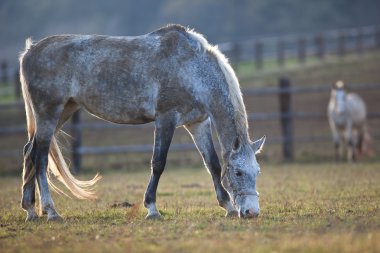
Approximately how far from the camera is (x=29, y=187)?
8469mm

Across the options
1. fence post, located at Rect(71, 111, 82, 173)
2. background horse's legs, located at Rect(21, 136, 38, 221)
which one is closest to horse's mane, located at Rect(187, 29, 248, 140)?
background horse's legs, located at Rect(21, 136, 38, 221)

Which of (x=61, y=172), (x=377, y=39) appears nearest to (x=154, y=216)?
(x=61, y=172)

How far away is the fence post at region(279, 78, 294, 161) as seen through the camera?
17000 mm

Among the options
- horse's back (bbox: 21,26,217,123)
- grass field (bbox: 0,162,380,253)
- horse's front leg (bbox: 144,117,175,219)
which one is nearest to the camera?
grass field (bbox: 0,162,380,253)

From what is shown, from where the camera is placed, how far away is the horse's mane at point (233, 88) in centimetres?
784

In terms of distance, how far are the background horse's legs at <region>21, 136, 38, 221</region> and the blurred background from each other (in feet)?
3.47

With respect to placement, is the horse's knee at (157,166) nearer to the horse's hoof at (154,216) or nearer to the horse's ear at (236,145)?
the horse's hoof at (154,216)

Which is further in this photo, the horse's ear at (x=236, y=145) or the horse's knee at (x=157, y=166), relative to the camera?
the horse's knee at (x=157, y=166)

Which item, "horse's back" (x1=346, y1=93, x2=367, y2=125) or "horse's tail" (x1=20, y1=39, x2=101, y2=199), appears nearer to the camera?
"horse's tail" (x1=20, y1=39, x2=101, y2=199)

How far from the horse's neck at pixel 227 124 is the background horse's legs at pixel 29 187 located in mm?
2356

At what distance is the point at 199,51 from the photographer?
27.0 feet

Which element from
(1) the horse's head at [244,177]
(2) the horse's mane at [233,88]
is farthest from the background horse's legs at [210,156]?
(2) the horse's mane at [233,88]

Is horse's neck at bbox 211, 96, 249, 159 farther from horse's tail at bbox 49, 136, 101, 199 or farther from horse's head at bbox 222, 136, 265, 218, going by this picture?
horse's tail at bbox 49, 136, 101, 199

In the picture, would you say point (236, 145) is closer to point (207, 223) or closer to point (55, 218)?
point (207, 223)
